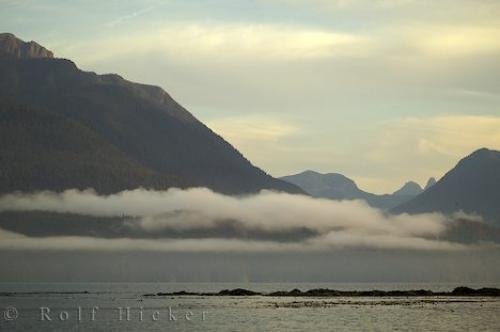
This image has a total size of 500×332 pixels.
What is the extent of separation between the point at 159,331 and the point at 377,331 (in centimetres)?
4161

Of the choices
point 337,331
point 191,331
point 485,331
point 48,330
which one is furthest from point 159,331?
point 485,331

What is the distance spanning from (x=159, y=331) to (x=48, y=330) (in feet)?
71.0

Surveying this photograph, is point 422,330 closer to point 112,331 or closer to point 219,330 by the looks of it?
point 219,330

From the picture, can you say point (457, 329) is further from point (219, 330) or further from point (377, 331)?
point (219, 330)

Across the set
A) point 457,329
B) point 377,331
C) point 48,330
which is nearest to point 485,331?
point 457,329

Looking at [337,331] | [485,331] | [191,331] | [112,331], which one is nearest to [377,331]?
[337,331]

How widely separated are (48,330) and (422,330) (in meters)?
72.0

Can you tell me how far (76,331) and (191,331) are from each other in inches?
871

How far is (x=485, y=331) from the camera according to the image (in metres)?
197

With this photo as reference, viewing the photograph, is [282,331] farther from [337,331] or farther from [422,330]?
[422,330]

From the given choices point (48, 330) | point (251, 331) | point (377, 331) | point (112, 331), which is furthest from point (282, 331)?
point (48, 330)

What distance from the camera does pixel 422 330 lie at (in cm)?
19725

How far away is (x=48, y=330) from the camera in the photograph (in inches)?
7864

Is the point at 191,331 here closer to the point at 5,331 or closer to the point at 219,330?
the point at 219,330
